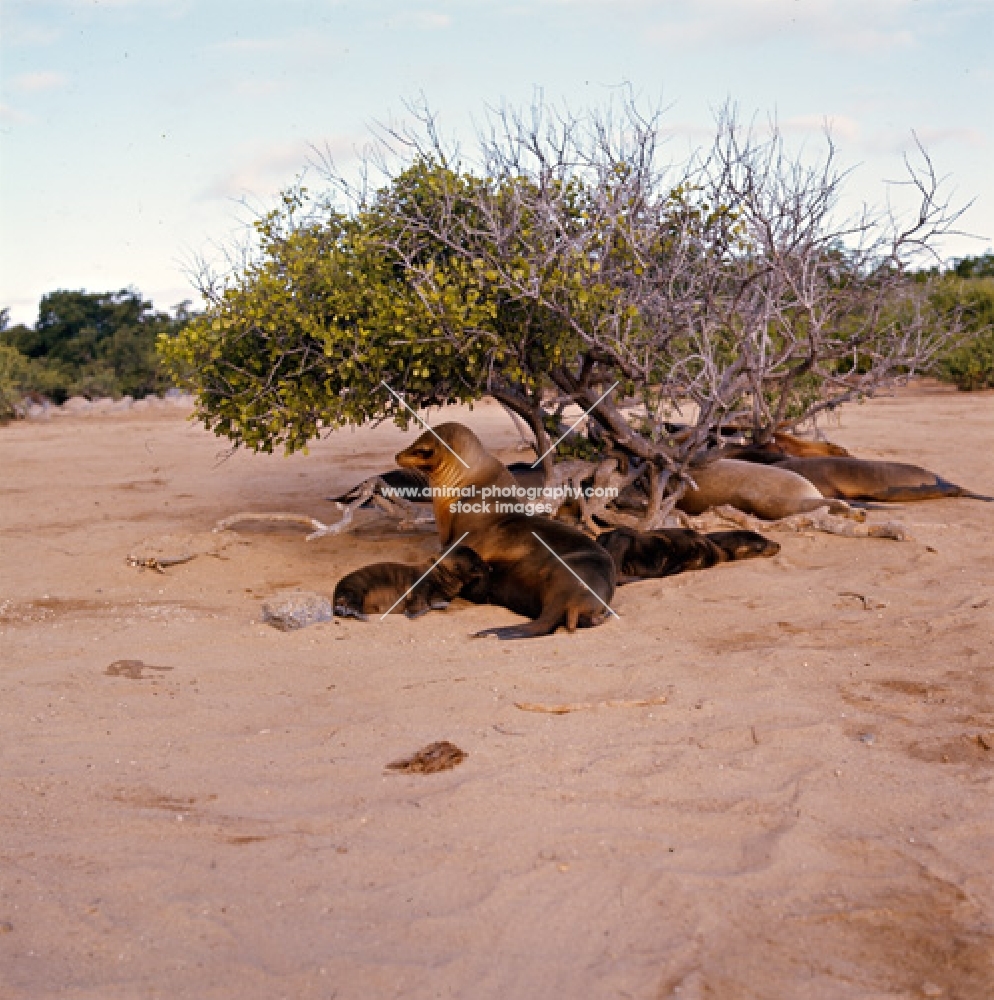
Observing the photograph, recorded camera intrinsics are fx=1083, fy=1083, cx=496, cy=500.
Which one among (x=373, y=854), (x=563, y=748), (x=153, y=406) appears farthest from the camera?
(x=153, y=406)

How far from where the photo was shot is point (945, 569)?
21.4 feet

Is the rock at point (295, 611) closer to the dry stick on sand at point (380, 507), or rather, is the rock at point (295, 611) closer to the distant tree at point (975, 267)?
the dry stick on sand at point (380, 507)

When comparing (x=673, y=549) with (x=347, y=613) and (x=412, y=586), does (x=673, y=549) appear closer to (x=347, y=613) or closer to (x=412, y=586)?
(x=412, y=586)

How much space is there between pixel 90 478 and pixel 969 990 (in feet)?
36.7

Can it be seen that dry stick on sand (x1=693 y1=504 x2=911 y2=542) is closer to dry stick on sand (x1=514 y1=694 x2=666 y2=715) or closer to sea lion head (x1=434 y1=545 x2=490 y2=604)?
sea lion head (x1=434 y1=545 x2=490 y2=604)

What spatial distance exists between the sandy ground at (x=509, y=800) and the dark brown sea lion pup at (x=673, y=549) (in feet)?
1.78

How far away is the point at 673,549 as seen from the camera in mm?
7098

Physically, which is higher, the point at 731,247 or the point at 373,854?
the point at 731,247

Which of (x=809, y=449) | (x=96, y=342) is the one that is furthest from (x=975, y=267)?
(x=96, y=342)

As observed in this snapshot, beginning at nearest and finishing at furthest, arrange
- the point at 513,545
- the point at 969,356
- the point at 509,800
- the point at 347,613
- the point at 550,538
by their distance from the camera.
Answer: the point at 509,800 < the point at 347,613 < the point at 550,538 < the point at 513,545 < the point at 969,356

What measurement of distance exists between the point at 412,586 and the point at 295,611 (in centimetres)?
80

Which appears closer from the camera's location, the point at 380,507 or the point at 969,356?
the point at 380,507

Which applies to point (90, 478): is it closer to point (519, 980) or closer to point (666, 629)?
point (666, 629)

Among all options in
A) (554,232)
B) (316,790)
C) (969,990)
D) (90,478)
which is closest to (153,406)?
(90,478)
